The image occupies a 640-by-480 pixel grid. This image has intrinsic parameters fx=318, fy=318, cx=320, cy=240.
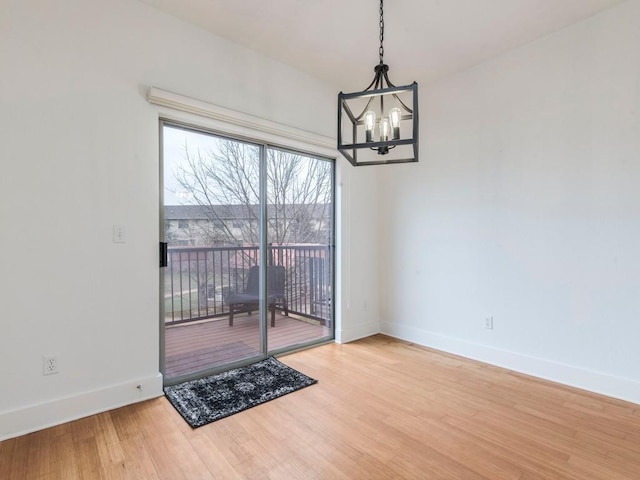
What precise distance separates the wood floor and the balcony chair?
952 mm

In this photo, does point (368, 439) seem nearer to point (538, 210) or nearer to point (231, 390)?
point (231, 390)

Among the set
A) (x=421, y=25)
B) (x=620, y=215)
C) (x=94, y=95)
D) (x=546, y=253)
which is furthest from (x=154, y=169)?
(x=620, y=215)

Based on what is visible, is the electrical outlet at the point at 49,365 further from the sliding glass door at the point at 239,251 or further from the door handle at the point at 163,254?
the door handle at the point at 163,254

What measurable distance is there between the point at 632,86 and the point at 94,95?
12.8ft

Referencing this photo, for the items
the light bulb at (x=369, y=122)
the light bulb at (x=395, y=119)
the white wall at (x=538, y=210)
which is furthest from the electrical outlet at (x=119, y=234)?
the white wall at (x=538, y=210)

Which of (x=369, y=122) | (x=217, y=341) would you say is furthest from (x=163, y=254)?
(x=369, y=122)

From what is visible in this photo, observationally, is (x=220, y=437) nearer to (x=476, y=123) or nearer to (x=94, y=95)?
(x=94, y=95)

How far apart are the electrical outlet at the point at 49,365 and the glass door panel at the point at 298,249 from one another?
166cm

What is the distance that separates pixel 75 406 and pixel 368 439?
6.30ft

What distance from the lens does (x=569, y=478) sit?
1.61m

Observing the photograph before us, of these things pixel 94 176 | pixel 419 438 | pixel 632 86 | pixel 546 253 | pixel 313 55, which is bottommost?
pixel 419 438

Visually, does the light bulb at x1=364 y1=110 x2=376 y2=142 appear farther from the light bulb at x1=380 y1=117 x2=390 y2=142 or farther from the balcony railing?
the balcony railing

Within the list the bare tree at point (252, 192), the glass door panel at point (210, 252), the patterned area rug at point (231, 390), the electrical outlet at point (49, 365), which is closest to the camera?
the electrical outlet at point (49, 365)

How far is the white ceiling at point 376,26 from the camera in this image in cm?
239
